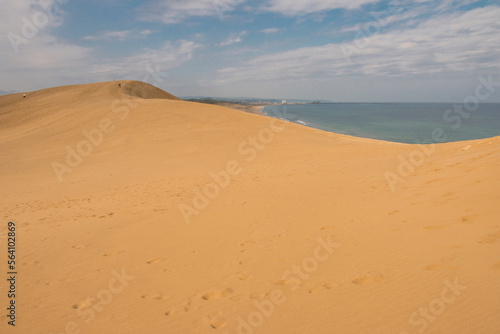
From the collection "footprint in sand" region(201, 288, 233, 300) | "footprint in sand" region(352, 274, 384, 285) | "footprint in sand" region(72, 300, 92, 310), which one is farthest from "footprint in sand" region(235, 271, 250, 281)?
"footprint in sand" region(72, 300, 92, 310)

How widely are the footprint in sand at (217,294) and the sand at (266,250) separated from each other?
2 cm

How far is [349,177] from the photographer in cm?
891

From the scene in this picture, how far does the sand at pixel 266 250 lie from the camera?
2.97 m

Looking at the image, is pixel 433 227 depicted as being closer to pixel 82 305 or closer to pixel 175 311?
pixel 175 311

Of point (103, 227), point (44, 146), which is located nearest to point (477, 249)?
point (103, 227)

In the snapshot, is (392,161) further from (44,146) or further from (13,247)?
(44,146)

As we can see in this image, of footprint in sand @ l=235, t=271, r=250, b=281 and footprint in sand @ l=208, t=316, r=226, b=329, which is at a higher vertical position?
footprint in sand @ l=208, t=316, r=226, b=329

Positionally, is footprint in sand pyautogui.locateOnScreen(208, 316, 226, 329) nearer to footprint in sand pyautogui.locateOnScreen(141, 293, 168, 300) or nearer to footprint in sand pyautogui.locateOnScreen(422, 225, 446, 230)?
footprint in sand pyautogui.locateOnScreen(141, 293, 168, 300)

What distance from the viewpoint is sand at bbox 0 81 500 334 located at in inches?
117

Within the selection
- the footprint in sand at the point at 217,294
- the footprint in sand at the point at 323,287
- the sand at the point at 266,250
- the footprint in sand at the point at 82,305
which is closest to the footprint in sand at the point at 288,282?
the sand at the point at 266,250

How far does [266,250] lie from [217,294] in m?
1.27

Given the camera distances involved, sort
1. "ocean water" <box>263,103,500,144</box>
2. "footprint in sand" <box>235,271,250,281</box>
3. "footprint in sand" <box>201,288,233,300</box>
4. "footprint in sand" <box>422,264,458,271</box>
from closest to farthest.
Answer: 1. "footprint in sand" <box>422,264,458,271</box>
2. "footprint in sand" <box>201,288,233,300</box>
3. "footprint in sand" <box>235,271,250,281</box>
4. "ocean water" <box>263,103,500,144</box>

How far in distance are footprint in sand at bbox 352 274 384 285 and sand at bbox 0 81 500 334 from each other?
0.02 metres

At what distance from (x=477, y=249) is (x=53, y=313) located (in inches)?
195
